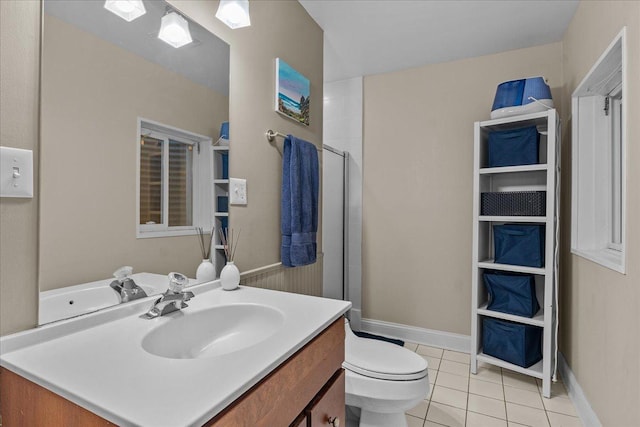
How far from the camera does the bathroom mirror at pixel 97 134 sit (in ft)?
2.74

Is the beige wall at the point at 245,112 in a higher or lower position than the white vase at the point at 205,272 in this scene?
higher

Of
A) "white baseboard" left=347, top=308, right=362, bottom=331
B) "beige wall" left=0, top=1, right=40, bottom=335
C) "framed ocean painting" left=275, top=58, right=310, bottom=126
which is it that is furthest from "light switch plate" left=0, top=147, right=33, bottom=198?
"white baseboard" left=347, top=308, right=362, bottom=331

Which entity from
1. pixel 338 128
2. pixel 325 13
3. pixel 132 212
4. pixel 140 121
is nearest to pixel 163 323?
pixel 132 212

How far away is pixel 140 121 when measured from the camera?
1.05 meters

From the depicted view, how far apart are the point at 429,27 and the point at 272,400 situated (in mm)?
2330

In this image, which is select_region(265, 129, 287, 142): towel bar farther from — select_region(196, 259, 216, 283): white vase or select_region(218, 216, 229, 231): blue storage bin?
select_region(196, 259, 216, 283): white vase

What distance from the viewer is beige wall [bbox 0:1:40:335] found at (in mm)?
746

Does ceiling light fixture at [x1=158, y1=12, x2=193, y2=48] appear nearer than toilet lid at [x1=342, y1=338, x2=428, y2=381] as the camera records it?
Yes

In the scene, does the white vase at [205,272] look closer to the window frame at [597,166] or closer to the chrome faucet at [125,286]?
the chrome faucet at [125,286]

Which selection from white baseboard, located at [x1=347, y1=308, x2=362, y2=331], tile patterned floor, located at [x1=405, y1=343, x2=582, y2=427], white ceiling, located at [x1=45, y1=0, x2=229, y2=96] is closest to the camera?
white ceiling, located at [x1=45, y1=0, x2=229, y2=96]

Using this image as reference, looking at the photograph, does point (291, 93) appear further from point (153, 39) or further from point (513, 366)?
point (513, 366)

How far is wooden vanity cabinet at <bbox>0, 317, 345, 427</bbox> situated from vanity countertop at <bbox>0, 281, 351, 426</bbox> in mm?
32

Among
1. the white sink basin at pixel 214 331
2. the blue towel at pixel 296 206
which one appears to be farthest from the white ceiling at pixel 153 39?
the white sink basin at pixel 214 331

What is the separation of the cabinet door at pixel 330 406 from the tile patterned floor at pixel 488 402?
3.06 ft
